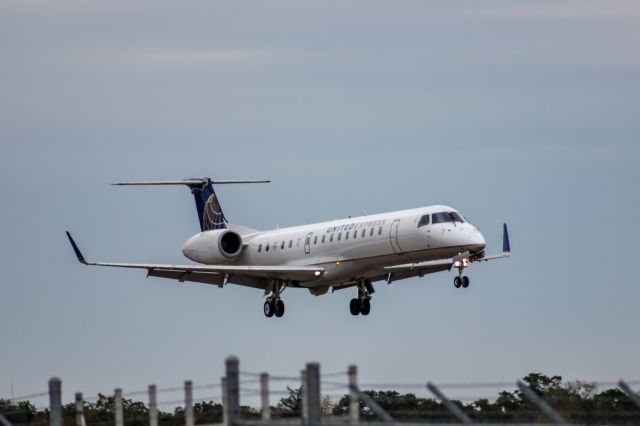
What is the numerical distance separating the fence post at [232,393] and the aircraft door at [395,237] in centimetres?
2981

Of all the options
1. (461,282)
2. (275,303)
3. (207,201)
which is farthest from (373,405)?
(207,201)

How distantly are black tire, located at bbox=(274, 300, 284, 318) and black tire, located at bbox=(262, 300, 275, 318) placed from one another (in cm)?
15

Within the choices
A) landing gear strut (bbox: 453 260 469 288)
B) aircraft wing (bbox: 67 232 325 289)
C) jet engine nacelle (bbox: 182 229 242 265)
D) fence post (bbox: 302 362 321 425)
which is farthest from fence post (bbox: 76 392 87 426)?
jet engine nacelle (bbox: 182 229 242 265)

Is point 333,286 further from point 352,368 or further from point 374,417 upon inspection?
point 352,368

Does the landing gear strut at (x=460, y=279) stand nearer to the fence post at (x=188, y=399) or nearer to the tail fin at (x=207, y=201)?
the tail fin at (x=207, y=201)

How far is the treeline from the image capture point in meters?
26.7

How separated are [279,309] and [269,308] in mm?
424

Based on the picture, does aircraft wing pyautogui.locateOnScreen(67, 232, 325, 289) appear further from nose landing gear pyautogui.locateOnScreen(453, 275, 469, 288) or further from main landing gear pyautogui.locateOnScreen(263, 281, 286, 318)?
nose landing gear pyautogui.locateOnScreen(453, 275, 469, 288)

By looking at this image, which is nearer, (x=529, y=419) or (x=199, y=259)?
(x=529, y=419)

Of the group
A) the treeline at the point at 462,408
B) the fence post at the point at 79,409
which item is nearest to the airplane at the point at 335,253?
the treeline at the point at 462,408

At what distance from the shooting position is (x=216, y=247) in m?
59.5

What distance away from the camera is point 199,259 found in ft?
198

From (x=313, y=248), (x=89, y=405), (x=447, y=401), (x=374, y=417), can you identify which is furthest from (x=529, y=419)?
(x=313, y=248)

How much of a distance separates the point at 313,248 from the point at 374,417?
65.7 feet
